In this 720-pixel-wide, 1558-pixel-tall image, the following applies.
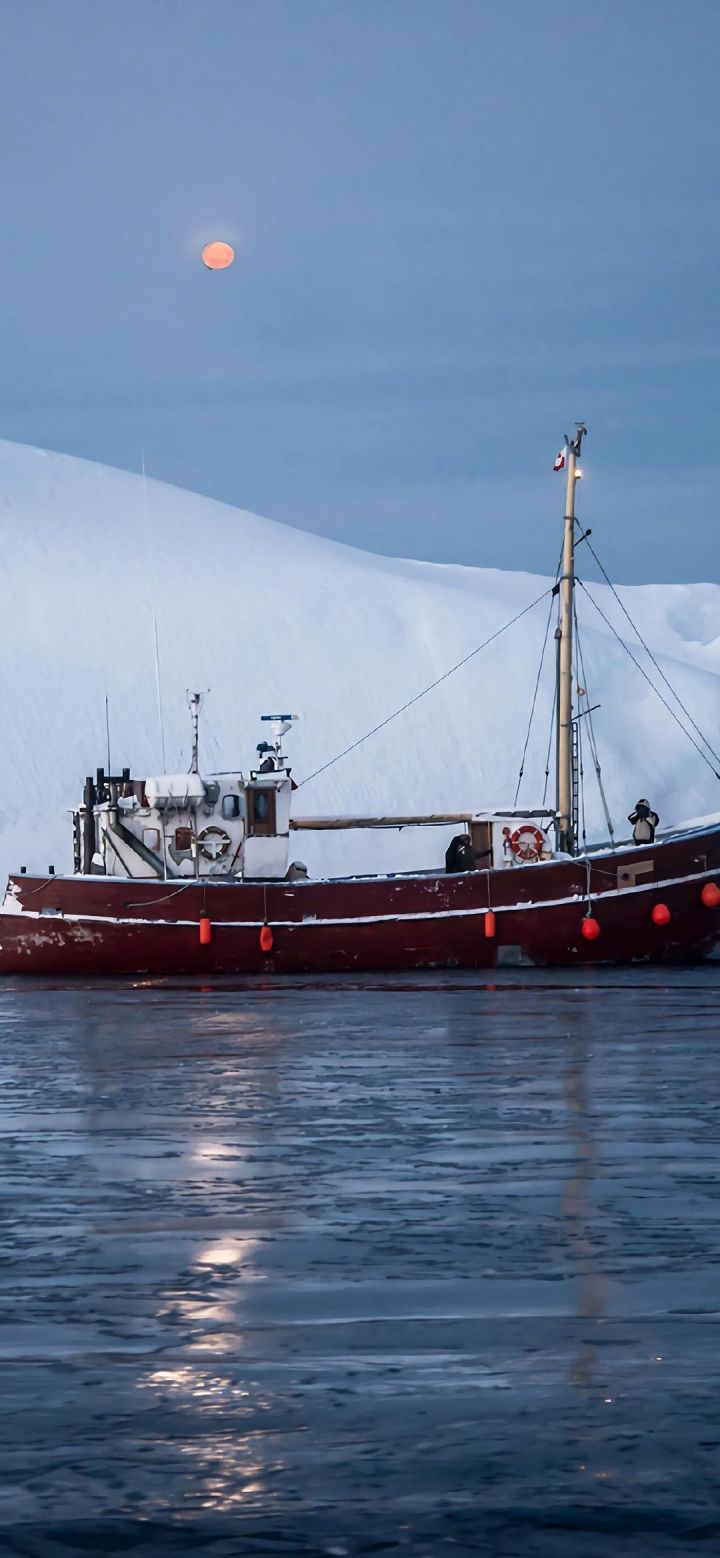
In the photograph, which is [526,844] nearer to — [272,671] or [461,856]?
[461,856]

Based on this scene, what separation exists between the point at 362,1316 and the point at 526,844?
2689 centimetres

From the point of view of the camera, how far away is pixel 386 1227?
380 inches

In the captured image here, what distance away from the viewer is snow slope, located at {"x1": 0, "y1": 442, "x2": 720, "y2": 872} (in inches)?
4028

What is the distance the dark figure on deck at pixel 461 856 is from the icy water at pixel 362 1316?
17385 mm

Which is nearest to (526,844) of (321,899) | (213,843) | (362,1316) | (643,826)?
(643,826)

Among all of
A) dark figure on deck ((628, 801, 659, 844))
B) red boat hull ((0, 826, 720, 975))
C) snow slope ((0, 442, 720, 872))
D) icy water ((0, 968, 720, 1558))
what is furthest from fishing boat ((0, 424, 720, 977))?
snow slope ((0, 442, 720, 872))

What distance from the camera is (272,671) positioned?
11162cm

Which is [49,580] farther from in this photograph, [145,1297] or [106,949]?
[145,1297]

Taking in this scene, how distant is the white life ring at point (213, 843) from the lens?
1374 inches

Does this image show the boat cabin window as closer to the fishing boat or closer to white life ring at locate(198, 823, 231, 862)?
the fishing boat

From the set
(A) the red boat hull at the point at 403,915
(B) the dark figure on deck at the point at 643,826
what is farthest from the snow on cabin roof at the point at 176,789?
(B) the dark figure on deck at the point at 643,826

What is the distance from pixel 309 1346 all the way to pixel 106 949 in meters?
27.3

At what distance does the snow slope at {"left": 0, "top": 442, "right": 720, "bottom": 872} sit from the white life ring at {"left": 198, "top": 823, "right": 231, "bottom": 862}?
186 feet

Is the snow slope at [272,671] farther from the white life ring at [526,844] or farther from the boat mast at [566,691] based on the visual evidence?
the white life ring at [526,844]
